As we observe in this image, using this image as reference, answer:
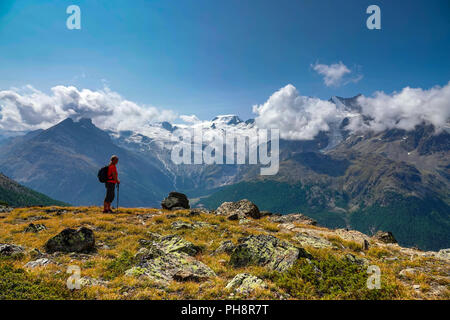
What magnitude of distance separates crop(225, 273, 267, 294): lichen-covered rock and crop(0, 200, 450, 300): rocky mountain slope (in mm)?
40

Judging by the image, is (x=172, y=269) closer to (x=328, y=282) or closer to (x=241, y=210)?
(x=328, y=282)

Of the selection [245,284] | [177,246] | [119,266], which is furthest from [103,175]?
[245,284]

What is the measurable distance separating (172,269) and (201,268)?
137 centimetres

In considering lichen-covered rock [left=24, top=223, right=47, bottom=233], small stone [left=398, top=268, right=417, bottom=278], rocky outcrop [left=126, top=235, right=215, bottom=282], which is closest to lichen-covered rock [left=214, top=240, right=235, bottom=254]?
rocky outcrop [left=126, top=235, right=215, bottom=282]

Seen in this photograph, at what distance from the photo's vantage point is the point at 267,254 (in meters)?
11.7

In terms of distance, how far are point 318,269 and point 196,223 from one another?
40.7ft

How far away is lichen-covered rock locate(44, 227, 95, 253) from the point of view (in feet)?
43.4

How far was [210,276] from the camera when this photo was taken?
10250 mm

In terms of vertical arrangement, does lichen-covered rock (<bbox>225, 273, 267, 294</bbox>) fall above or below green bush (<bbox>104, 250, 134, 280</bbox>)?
above

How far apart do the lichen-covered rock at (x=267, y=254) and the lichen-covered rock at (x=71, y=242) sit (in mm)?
8884

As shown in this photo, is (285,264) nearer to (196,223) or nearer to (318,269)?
(318,269)

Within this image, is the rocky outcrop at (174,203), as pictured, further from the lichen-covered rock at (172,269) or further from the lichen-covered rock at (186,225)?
the lichen-covered rock at (172,269)

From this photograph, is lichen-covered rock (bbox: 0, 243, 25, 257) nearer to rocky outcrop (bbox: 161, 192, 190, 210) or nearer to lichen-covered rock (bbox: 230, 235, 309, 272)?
lichen-covered rock (bbox: 230, 235, 309, 272)
